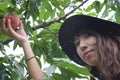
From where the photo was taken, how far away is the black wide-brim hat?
2.08 meters

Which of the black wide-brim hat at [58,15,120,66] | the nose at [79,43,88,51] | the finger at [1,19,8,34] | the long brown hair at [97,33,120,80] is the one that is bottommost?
the long brown hair at [97,33,120,80]

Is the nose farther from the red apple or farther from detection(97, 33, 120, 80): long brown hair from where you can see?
the red apple

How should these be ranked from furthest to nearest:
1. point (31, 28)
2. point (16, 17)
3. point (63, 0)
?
point (63, 0), point (31, 28), point (16, 17)

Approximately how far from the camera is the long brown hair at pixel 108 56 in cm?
195

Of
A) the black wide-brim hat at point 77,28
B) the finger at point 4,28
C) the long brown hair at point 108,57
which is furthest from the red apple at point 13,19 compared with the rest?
the long brown hair at point 108,57

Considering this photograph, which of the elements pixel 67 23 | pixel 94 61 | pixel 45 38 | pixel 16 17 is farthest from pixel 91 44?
pixel 45 38

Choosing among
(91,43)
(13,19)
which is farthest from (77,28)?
(13,19)

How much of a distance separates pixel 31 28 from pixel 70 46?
0.93 ft

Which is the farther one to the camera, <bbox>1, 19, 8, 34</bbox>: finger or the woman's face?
<bbox>1, 19, 8, 34</bbox>: finger

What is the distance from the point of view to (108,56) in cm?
199

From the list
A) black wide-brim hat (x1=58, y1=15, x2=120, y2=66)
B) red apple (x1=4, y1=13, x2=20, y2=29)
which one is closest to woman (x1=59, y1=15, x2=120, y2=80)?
black wide-brim hat (x1=58, y1=15, x2=120, y2=66)

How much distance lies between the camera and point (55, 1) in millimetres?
2453

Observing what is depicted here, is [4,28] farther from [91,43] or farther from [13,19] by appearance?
[91,43]

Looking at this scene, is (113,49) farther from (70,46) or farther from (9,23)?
(9,23)
